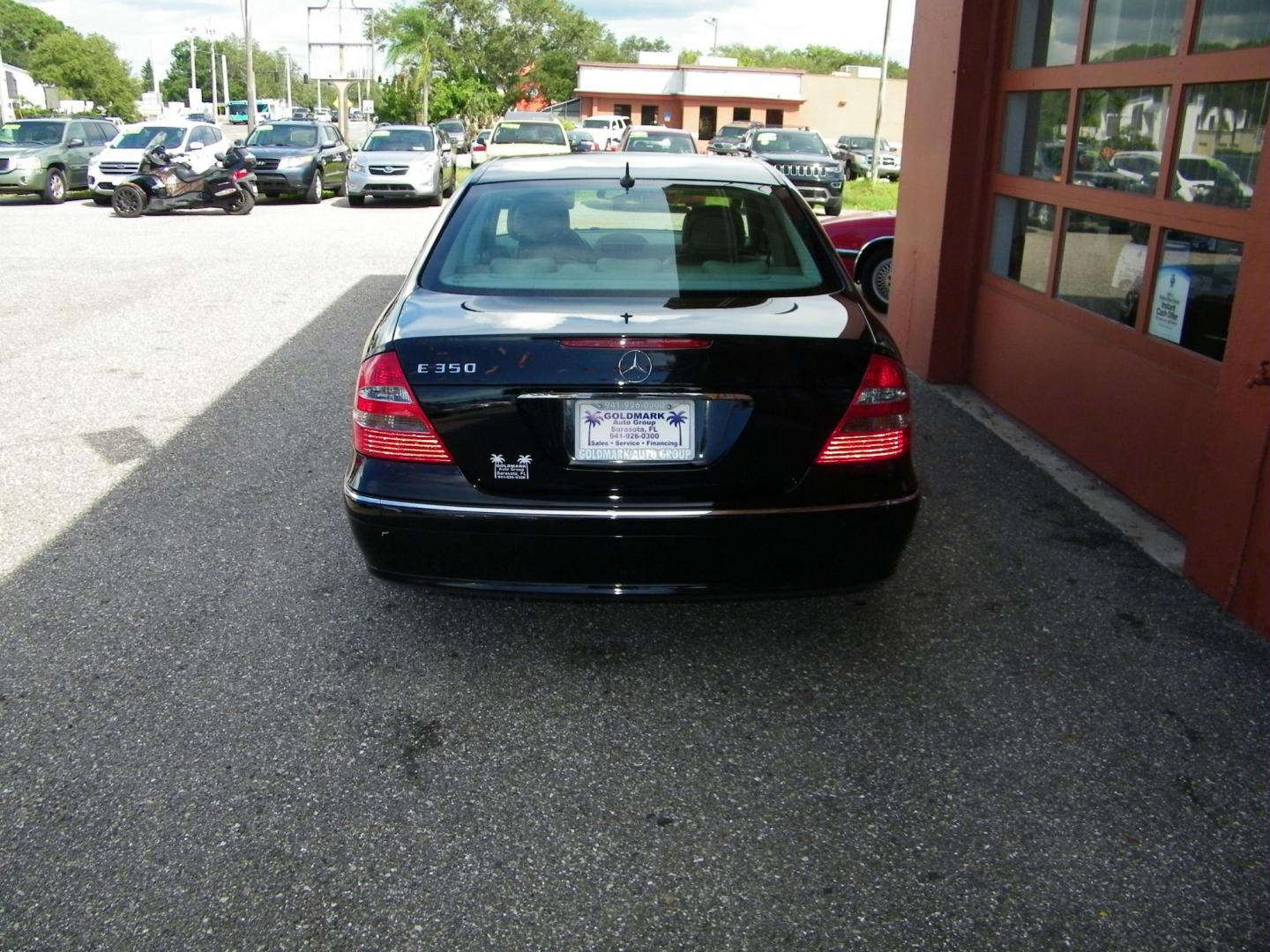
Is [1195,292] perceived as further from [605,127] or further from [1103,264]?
[605,127]

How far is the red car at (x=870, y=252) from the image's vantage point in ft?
32.0

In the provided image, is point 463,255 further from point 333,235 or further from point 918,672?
point 333,235

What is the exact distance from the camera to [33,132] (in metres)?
22.6

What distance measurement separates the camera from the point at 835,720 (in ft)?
11.3

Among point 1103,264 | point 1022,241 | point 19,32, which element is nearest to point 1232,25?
point 1103,264

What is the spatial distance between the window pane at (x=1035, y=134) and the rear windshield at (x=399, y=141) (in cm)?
1760

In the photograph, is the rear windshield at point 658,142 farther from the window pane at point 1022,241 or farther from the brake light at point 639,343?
the brake light at point 639,343

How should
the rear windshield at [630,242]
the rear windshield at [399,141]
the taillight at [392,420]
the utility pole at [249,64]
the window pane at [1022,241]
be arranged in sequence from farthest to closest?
the utility pole at [249,64]
the rear windshield at [399,141]
the window pane at [1022,241]
the rear windshield at [630,242]
the taillight at [392,420]

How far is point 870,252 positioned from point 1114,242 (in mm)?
4281

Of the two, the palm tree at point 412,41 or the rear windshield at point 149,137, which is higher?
the palm tree at point 412,41

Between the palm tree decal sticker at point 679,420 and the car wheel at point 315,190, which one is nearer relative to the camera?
the palm tree decal sticker at point 679,420


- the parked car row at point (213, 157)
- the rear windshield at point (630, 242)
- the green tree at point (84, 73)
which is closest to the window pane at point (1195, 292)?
the rear windshield at point (630, 242)

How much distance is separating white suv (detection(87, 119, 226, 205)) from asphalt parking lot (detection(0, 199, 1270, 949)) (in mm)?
17471

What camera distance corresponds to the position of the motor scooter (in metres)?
19.4
